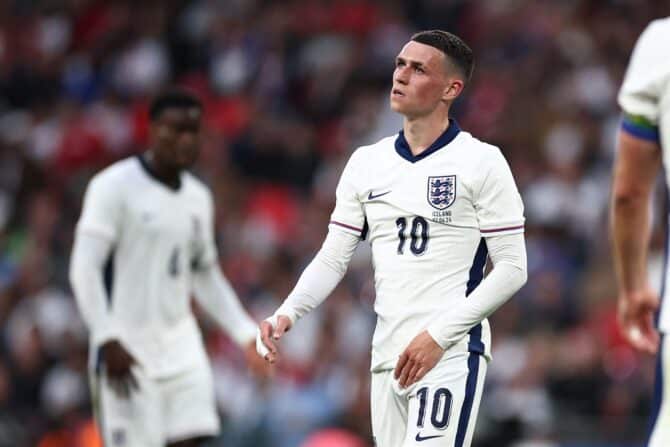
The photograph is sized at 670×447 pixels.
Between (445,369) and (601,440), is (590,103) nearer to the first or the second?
(601,440)

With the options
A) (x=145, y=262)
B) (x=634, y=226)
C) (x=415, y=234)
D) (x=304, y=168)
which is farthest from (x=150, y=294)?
(x=304, y=168)

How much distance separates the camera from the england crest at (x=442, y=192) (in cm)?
601

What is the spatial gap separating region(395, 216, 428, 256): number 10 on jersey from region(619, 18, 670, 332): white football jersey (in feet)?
5.78

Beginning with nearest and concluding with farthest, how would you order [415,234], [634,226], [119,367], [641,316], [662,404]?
[662,404], [634,226], [641,316], [415,234], [119,367]

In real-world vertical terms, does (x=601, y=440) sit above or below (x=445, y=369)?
below

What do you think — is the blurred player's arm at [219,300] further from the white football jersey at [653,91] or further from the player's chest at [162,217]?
the white football jersey at [653,91]

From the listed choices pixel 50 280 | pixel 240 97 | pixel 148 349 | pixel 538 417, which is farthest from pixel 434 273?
pixel 240 97

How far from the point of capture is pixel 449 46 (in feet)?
20.4

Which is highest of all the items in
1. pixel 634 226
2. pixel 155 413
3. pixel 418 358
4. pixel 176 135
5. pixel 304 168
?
pixel 634 226

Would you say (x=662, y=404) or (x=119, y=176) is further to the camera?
(x=119, y=176)

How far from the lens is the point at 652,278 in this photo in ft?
41.8

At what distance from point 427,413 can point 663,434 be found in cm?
188

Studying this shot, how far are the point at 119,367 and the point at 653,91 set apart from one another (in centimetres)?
440

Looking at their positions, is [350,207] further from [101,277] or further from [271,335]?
[101,277]
